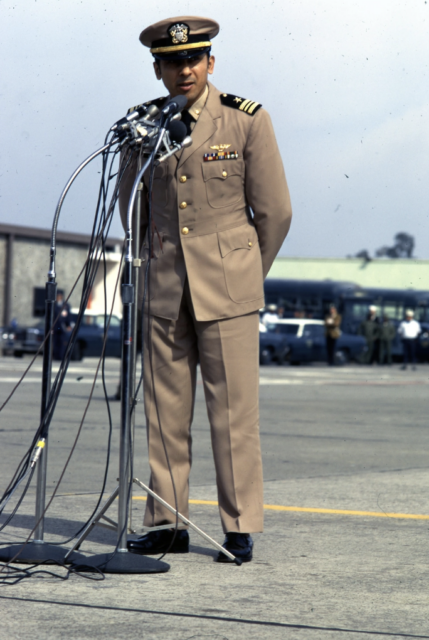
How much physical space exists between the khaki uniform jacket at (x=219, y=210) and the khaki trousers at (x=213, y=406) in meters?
0.08

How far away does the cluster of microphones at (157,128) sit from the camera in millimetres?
3746

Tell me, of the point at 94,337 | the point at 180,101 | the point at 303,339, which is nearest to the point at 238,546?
the point at 180,101

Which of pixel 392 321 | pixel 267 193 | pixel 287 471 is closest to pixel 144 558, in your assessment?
pixel 267 193

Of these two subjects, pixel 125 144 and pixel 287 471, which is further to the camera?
pixel 287 471

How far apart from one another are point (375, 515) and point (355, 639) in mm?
2287

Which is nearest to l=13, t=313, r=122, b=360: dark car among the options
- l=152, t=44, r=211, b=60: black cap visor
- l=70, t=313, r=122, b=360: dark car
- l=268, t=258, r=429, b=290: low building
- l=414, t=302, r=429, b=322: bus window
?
l=70, t=313, r=122, b=360: dark car

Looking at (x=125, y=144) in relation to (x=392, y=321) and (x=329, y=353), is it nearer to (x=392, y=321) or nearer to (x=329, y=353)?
(x=329, y=353)

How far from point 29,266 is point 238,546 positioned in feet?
140

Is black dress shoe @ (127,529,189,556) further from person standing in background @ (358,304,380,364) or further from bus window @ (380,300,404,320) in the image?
bus window @ (380,300,404,320)

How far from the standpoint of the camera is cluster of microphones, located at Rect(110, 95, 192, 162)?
12.3 feet

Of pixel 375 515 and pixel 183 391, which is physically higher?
pixel 183 391

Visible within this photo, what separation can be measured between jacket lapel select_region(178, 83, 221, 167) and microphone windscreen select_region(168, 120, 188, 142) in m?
0.27

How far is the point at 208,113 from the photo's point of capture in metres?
4.15

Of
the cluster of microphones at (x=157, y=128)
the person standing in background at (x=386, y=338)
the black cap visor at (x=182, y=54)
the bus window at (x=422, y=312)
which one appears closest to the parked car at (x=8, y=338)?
the person standing in background at (x=386, y=338)
